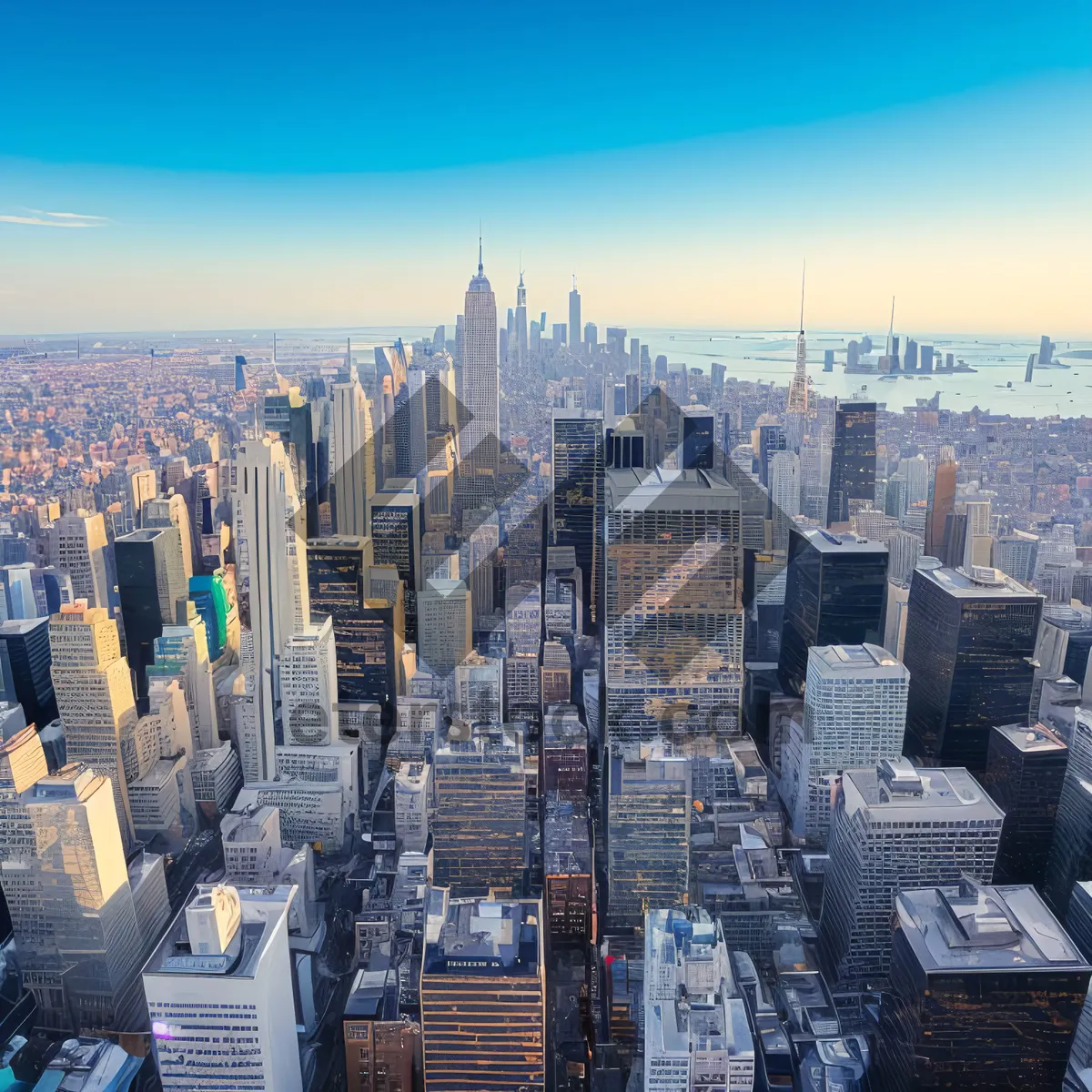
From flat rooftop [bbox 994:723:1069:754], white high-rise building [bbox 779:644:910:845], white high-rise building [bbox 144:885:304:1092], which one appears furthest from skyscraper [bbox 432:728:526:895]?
flat rooftop [bbox 994:723:1069:754]

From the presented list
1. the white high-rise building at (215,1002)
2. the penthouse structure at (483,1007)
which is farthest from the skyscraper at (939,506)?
the white high-rise building at (215,1002)

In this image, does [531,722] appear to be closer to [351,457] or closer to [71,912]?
[351,457]

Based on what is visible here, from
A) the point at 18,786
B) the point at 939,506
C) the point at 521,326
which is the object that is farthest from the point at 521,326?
the point at 18,786

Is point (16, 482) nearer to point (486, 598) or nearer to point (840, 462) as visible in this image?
point (486, 598)

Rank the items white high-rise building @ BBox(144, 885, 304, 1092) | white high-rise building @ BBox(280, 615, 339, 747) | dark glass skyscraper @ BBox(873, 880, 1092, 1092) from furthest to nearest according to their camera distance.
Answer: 1. white high-rise building @ BBox(280, 615, 339, 747)
2. dark glass skyscraper @ BBox(873, 880, 1092, 1092)
3. white high-rise building @ BBox(144, 885, 304, 1092)

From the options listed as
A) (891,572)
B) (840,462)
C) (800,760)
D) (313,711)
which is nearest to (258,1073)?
(313,711)

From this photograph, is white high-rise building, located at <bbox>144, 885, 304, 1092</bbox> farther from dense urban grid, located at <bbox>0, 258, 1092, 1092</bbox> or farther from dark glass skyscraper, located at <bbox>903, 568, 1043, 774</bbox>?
dark glass skyscraper, located at <bbox>903, 568, 1043, 774</bbox>

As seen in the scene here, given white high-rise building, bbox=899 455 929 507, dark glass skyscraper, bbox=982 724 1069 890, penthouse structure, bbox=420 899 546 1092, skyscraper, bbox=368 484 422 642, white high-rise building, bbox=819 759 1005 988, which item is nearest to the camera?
penthouse structure, bbox=420 899 546 1092
